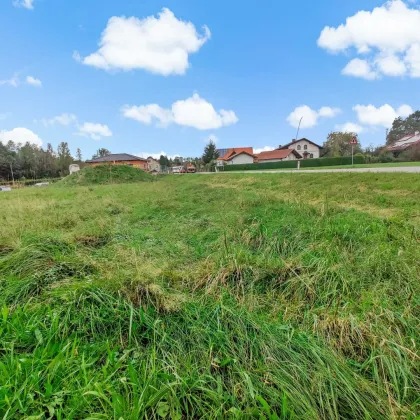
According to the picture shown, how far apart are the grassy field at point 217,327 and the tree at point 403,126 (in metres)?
73.5

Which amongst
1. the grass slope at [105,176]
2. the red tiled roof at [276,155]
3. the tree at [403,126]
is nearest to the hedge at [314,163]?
the red tiled roof at [276,155]

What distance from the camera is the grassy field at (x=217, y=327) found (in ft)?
4.46

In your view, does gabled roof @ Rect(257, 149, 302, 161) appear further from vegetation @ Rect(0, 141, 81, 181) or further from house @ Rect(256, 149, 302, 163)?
vegetation @ Rect(0, 141, 81, 181)

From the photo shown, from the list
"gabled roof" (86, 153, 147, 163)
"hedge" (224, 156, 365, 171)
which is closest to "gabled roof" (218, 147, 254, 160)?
"gabled roof" (86, 153, 147, 163)

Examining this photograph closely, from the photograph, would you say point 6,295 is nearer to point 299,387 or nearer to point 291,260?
point 299,387

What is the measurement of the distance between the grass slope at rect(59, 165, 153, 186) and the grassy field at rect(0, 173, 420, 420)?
20077mm

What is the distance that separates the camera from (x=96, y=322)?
1928 millimetres

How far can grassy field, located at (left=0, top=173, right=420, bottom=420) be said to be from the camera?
4.46 ft

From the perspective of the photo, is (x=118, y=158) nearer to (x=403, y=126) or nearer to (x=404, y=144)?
(x=404, y=144)

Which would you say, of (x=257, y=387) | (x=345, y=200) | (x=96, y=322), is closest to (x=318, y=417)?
(x=257, y=387)

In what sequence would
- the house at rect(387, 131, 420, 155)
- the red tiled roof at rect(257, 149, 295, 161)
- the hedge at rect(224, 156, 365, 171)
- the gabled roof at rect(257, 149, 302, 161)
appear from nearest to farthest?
the hedge at rect(224, 156, 365, 171), the house at rect(387, 131, 420, 155), the gabled roof at rect(257, 149, 302, 161), the red tiled roof at rect(257, 149, 295, 161)

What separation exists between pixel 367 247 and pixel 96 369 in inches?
121

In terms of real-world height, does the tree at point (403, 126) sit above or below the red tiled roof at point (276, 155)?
above

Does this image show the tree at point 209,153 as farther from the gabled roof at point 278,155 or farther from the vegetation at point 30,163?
the vegetation at point 30,163
